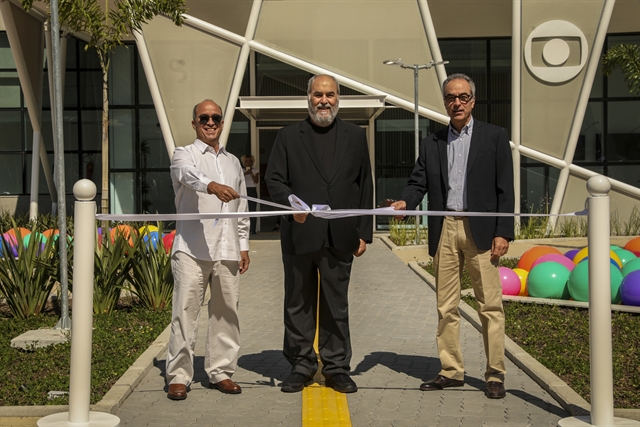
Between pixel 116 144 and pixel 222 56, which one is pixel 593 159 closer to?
pixel 222 56

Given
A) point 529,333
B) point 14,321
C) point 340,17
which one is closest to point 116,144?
point 340,17

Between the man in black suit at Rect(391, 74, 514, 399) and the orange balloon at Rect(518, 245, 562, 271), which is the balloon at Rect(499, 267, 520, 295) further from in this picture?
the man in black suit at Rect(391, 74, 514, 399)

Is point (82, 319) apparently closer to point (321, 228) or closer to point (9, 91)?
point (321, 228)

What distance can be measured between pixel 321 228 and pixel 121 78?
21675 millimetres

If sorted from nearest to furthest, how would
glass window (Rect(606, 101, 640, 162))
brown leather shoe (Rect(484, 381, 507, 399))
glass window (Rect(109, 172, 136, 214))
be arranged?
brown leather shoe (Rect(484, 381, 507, 399)) → glass window (Rect(606, 101, 640, 162)) → glass window (Rect(109, 172, 136, 214))

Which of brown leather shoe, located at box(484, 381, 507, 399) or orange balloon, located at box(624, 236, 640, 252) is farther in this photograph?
orange balloon, located at box(624, 236, 640, 252)

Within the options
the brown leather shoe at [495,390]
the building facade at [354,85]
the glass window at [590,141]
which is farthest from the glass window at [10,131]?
the brown leather shoe at [495,390]

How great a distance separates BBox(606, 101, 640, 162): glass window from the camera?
25.4 metres

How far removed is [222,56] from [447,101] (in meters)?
13.7

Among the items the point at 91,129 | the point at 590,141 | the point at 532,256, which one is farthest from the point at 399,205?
the point at 91,129

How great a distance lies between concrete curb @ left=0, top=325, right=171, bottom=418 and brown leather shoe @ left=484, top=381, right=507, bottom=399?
249 cm

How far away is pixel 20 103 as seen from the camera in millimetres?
27641

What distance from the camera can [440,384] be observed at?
250 inches

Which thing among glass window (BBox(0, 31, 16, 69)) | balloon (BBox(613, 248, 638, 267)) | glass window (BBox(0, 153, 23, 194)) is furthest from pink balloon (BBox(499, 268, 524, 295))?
glass window (BBox(0, 31, 16, 69))
